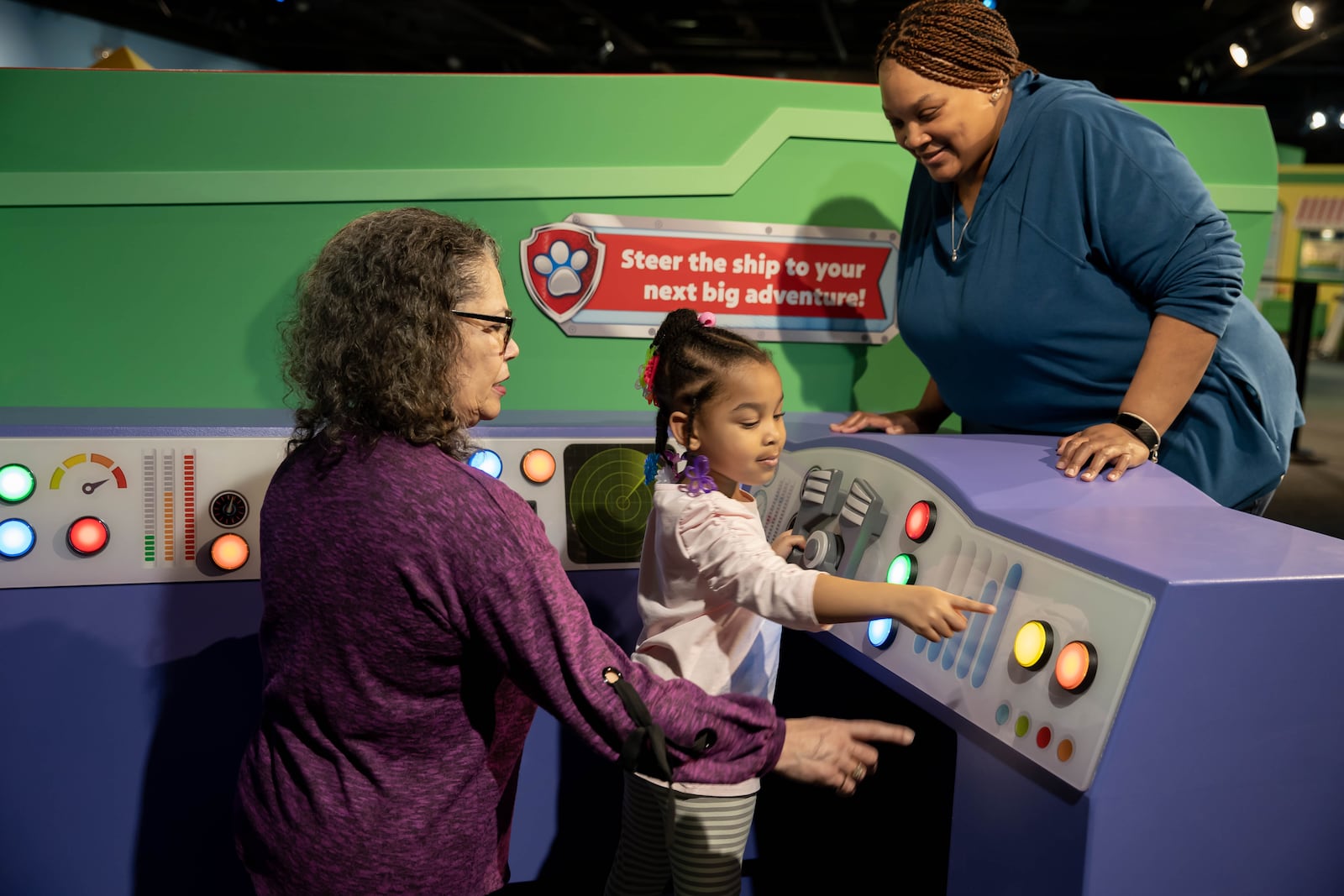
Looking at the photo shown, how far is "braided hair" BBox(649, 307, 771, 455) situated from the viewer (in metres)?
1.21

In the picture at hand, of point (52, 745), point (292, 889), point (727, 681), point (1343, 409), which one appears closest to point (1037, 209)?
point (727, 681)

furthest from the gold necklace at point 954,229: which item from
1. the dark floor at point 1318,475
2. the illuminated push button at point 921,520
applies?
the dark floor at point 1318,475

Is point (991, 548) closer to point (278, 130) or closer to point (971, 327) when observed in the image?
point (971, 327)

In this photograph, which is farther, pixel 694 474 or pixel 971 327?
pixel 971 327

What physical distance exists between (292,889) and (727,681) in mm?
504

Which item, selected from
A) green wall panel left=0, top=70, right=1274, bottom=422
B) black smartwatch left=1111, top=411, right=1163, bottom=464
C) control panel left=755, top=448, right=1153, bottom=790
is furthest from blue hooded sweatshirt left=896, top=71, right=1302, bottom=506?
green wall panel left=0, top=70, right=1274, bottom=422

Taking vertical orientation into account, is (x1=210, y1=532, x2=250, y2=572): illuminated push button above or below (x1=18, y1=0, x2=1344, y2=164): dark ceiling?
below

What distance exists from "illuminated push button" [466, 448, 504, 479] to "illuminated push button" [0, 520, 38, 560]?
0.59 metres

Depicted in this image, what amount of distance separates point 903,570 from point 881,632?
7 cm

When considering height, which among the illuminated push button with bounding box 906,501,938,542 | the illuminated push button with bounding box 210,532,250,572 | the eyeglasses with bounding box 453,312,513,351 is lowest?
the illuminated push button with bounding box 210,532,250,572

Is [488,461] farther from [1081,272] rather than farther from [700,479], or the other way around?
[1081,272]

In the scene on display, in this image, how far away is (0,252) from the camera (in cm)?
171

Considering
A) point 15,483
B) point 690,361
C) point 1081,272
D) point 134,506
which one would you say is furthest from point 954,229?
point 15,483

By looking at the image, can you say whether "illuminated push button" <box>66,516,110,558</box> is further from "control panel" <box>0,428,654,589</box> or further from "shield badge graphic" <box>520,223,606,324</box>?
"shield badge graphic" <box>520,223,606,324</box>
